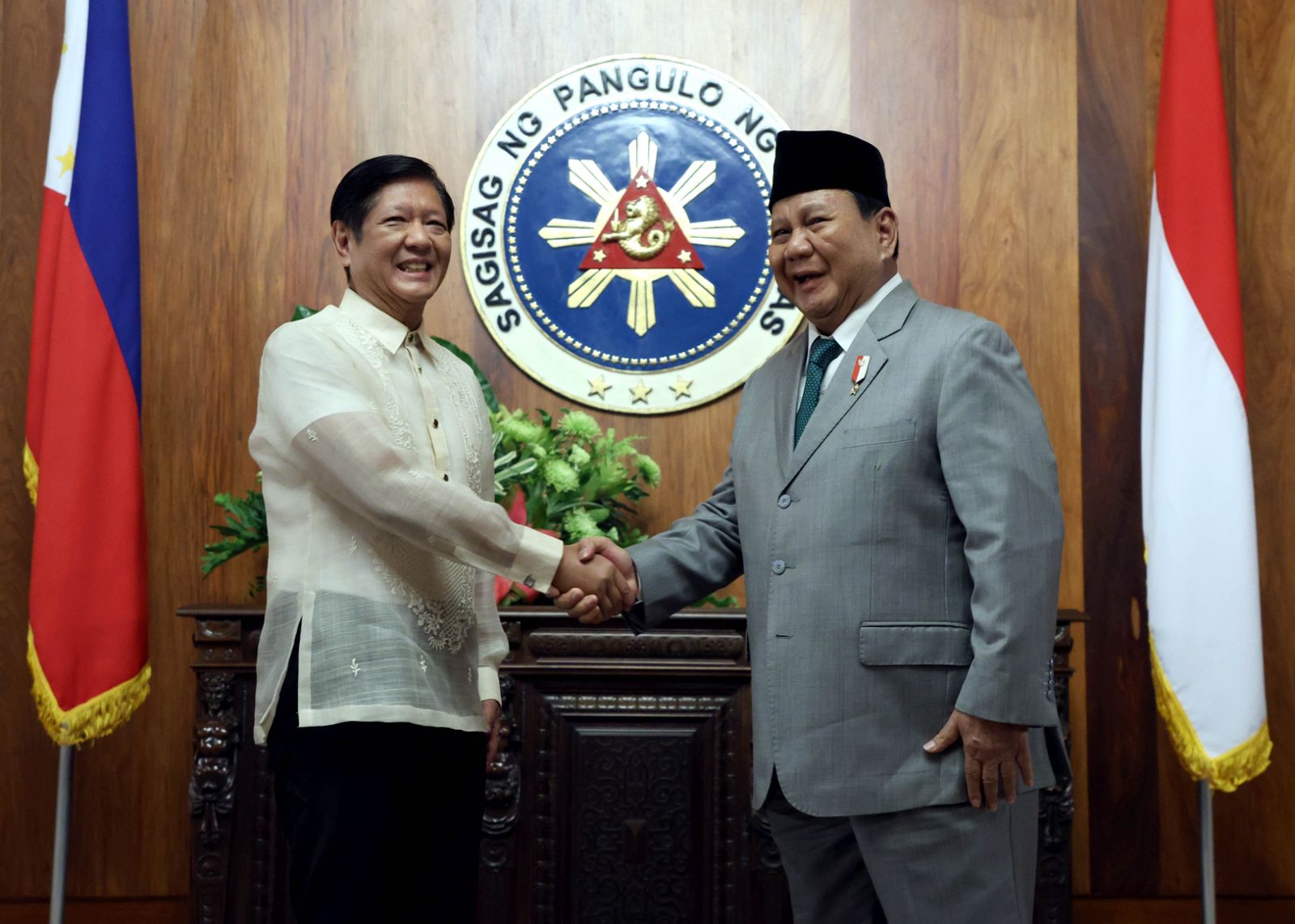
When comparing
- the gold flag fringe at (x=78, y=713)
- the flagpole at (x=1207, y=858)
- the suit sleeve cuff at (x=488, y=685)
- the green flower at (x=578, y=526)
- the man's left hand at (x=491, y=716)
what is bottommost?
the flagpole at (x=1207, y=858)

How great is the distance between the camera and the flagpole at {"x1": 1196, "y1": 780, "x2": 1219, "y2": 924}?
2986 mm

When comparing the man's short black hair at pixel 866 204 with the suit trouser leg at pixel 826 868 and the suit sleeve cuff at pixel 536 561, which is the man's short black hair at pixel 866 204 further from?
the suit trouser leg at pixel 826 868

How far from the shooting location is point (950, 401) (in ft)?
5.73

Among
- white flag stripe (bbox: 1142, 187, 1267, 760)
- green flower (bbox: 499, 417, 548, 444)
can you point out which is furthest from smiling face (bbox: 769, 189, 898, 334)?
white flag stripe (bbox: 1142, 187, 1267, 760)

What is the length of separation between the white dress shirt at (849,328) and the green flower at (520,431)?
1107 millimetres

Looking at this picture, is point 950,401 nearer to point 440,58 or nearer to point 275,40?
point 440,58

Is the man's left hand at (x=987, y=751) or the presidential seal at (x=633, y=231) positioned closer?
the man's left hand at (x=987, y=751)

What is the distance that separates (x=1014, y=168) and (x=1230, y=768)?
166 cm

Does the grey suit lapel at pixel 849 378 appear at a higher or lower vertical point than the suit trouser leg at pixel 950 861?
higher

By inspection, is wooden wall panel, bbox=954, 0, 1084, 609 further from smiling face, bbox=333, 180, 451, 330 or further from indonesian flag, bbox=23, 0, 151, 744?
indonesian flag, bbox=23, 0, 151, 744

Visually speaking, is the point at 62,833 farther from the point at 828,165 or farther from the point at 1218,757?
the point at 1218,757

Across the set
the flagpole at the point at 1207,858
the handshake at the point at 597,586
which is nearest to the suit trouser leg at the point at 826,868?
the handshake at the point at 597,586

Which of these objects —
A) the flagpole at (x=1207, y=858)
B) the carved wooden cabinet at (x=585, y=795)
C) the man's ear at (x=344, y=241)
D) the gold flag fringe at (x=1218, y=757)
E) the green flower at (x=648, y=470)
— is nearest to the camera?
the man's ear at (x=344, y=241)

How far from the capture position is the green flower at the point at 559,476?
2.93m
